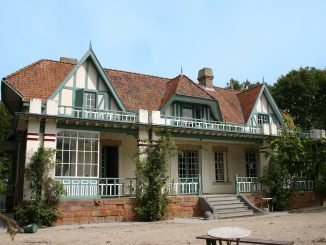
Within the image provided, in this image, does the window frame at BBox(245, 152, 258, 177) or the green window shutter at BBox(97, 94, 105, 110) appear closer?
the green window shutter at BBox(97, 94, 105, 110)

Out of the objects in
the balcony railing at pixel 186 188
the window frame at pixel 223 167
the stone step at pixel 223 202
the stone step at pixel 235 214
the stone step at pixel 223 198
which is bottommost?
the stone step at pixel 235 214

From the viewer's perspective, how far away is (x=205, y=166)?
20859 mm

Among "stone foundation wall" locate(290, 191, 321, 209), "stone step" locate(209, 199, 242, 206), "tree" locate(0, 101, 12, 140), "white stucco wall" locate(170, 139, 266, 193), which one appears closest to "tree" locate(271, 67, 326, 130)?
"white stucco wall" locate(170, 139, 266, 193)

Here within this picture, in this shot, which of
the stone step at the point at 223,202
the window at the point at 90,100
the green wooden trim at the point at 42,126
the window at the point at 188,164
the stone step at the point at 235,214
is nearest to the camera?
the green wooden trim at the point at 42,126

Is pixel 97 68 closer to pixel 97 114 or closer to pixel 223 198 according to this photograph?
pixel 97 114

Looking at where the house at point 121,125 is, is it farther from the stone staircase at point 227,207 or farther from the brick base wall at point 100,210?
the stone staircase at point 227,207

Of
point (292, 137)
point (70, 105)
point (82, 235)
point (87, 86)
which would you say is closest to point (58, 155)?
point (70, 105)

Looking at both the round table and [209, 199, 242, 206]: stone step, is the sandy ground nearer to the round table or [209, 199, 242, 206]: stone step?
[209, 199, 242, 206]: stone step

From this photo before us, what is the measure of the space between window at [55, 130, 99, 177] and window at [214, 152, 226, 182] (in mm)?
8263

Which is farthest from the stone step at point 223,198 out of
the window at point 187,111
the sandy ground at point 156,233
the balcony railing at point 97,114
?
the balcony railing at point 97,114

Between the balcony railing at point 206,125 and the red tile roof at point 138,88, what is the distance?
1.50 metres

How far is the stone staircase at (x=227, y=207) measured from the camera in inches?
635

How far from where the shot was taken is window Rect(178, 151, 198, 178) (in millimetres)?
20266

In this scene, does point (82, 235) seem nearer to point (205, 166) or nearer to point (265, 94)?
point (205, 166)
